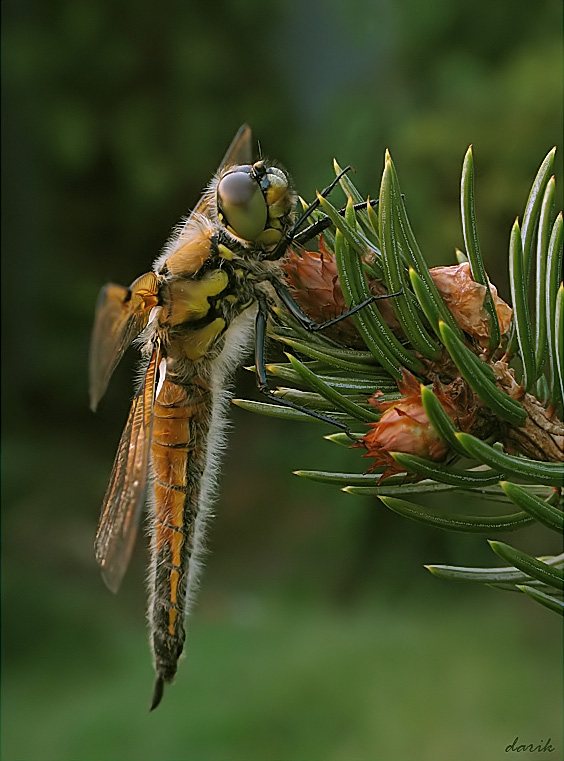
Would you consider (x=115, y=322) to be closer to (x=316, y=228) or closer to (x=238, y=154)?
(x=316, y=228)

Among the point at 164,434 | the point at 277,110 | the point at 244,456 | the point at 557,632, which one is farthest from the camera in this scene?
the point at 244,456

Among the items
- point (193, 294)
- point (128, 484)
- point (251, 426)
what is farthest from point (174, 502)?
point (251, 426)

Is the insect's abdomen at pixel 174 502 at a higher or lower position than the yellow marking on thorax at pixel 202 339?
lower

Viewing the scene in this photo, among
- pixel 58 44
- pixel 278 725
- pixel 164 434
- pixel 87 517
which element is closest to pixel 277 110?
pixel 58 44

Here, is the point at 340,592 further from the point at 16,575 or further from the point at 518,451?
the point at 518,451

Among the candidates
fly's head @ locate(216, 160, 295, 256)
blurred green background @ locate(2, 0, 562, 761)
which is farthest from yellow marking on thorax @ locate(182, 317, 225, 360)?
blurred green background @ locate(2, 0, 562, 761)

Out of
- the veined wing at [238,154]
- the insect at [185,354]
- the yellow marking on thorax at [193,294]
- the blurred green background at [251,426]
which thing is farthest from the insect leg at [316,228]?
the blurred green background at [251,426]

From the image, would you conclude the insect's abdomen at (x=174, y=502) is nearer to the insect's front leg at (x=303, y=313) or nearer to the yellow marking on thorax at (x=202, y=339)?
the yellow marking on thorax at (x=202, y=339)

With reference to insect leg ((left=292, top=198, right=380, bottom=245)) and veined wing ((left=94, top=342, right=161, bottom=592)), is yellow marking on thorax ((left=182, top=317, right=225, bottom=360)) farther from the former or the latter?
insect leg ((left=292, top=198, right=380, bottom=245))
